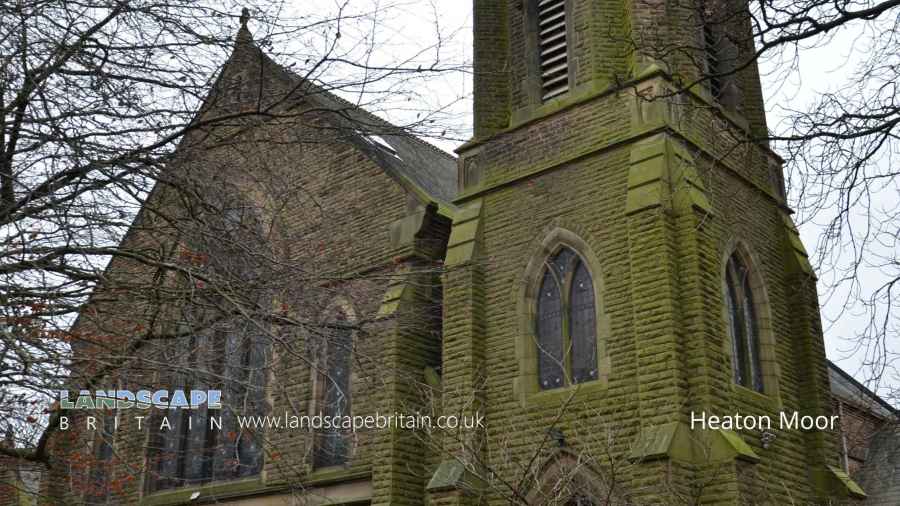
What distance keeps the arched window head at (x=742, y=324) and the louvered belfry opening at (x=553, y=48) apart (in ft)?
12.9

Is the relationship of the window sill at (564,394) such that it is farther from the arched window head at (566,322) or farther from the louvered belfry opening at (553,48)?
the louvered belfry opening at (553,48)

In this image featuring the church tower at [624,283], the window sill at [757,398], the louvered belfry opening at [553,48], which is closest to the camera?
the church tower at [624,283]

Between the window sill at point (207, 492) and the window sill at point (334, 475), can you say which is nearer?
the window sill at point (334, 475)

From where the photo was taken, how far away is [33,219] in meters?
6.63

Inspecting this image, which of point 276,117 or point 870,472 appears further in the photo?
point 870,472

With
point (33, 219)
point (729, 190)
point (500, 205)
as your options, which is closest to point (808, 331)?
point (729, 190)

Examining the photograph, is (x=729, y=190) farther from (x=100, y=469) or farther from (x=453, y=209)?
(x=100, y=469)

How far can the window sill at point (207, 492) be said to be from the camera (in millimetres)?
15999

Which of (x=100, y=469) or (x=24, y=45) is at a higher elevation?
(x=24, y=45)

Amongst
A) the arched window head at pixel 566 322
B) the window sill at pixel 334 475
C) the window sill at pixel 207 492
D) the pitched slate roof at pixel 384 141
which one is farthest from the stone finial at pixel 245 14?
the window sill at pixel 207 492

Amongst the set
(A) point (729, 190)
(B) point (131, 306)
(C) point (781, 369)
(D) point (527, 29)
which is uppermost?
(D) point (527, 29)

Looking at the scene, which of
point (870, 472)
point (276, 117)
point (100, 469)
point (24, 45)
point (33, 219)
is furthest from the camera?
point (870, 472)

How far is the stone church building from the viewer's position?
11.9m

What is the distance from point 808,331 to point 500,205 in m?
5.24
